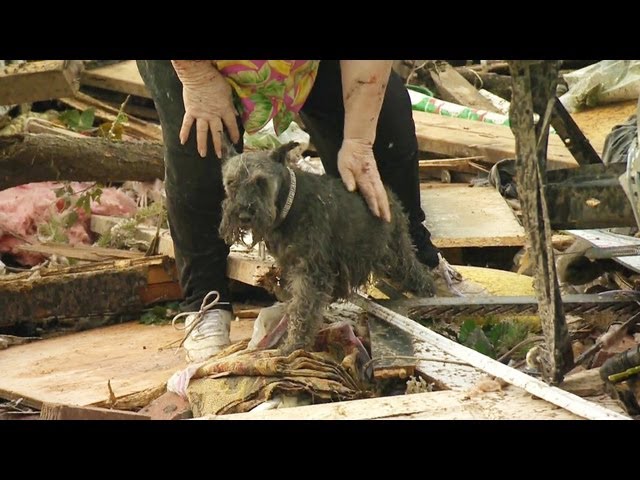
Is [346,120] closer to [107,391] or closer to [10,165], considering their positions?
[107,391]

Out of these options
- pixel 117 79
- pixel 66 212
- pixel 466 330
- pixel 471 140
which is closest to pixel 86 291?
pixel 66 212

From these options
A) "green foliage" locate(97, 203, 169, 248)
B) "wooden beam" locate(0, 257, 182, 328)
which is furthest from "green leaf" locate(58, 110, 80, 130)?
"wooden beam" locate(0, 257, 182, 328)

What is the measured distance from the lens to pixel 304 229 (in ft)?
11.9

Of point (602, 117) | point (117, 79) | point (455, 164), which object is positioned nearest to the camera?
point (455, 164)

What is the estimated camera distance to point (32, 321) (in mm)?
4633

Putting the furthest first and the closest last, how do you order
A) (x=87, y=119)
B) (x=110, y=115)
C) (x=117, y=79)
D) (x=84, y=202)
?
(x=117, y=79) → (x=110, y=115) → (x=87, y=119) → (x=84, y=202)

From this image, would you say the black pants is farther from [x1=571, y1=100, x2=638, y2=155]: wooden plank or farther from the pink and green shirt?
[x1=571, y1=100, x2=638, y2=155]: wooden plank

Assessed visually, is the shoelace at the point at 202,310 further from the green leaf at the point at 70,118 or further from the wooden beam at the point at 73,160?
the green leaf at the point at 70,118

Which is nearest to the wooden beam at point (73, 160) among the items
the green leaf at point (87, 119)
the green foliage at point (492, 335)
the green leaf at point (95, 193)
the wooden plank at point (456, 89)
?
the green leaf at point (95, 193)

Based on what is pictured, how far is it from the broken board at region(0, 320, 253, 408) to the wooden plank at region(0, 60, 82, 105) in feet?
3.92

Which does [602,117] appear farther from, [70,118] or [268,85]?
[268,85]

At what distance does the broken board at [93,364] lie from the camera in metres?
3.76

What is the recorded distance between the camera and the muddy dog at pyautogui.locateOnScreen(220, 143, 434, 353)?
3.46m

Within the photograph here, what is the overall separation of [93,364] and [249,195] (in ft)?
3.74
